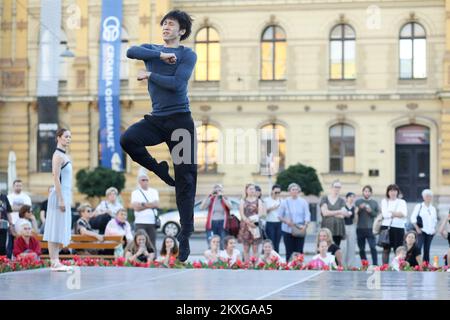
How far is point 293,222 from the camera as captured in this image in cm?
2102

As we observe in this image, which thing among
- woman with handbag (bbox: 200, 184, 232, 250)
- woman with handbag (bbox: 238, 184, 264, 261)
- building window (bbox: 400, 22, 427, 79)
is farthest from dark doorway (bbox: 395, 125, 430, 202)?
woman with handbag (bbox: 238, 184, 264, 261)

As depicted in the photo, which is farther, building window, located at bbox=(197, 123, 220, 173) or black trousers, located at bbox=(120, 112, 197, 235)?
building window, located at bbox=(197, 123, 220, 173)

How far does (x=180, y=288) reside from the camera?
9.62m

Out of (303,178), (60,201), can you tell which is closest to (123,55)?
(303,178)

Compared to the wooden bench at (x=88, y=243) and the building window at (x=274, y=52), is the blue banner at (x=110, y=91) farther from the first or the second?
the wooden bench at (x=88, y=243)

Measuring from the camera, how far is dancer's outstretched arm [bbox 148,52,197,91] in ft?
32.6

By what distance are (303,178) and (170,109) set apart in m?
31.4

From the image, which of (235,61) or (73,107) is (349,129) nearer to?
(235,61)

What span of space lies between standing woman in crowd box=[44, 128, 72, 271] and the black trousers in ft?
9.17

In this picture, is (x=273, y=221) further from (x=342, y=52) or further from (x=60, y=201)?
(x=342, y=52)

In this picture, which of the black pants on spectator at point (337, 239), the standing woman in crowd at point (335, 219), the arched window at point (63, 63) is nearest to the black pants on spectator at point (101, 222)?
the standing woman in crowd at point (335, 219)

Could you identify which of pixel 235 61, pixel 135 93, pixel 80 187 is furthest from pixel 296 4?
pixel 80 187

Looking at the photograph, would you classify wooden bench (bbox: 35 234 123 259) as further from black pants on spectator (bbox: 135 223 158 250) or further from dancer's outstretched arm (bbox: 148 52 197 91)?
dancer's outstretched arm (bbox: 148 52 197 91)
